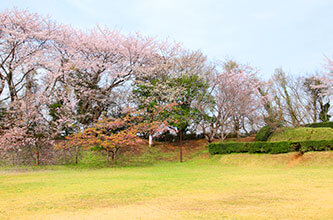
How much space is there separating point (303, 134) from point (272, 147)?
2.88 m

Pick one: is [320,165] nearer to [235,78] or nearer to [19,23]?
[235,78]

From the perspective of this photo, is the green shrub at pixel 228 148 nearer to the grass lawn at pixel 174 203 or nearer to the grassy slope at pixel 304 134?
the grassy slope at pixel 304 134

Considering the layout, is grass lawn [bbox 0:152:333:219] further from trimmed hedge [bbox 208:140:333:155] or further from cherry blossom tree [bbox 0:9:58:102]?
cherry blossom tree [bbox 0:9:58:102]

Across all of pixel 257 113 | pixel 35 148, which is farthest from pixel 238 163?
pixel 35 148

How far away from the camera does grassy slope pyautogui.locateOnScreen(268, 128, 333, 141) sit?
17938mm

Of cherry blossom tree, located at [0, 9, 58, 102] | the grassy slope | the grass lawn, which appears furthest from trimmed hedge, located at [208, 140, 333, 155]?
cherry blossom tree, located at [0, 9, 58, 102]

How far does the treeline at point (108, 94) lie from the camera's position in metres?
18.5

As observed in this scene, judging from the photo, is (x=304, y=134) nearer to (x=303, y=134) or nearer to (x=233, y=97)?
(x=303, y=134)

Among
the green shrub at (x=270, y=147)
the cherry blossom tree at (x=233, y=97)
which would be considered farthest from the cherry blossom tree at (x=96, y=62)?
the green shrub at (x=270, y=147)

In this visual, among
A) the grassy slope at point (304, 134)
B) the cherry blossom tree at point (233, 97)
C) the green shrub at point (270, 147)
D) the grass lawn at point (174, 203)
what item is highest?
the cherry blossom tree at point (233, 97)

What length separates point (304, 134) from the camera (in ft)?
60.6

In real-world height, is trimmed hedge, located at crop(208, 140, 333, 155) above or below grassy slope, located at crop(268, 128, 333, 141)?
below

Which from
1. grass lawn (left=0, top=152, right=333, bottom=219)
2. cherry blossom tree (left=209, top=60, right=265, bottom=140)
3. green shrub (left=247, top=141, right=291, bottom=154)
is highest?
cherry blossom tree (left=209, top=60, right=265, bottom=140)

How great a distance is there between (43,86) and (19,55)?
9.56 ft
